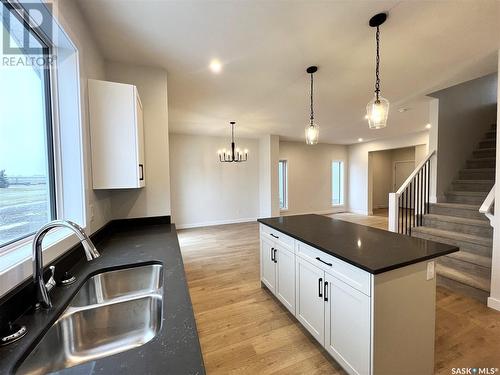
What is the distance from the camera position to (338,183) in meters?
8.37

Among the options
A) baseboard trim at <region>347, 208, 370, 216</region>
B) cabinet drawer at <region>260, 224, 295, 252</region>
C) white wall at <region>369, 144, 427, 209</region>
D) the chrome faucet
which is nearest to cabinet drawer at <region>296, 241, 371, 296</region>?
cabinet drawer at <region>260, 224, 295, 252</region>

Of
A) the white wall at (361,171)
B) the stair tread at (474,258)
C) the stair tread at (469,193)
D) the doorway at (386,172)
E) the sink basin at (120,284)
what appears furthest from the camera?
the doorway at (386,172)

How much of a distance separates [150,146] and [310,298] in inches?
90.3

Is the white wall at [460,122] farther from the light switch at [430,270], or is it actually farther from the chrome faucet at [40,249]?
the chrome faucet at [40,249]

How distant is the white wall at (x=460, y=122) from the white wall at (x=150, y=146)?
424 centimetres

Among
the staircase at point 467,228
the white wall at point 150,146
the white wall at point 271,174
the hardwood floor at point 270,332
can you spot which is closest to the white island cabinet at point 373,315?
the hardwood floor at point 270,332

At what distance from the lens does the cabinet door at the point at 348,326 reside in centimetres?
130

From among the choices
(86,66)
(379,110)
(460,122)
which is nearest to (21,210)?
(86,66)

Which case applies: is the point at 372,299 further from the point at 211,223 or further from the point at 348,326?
the point at 211,223

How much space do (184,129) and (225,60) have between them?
11.4 feet

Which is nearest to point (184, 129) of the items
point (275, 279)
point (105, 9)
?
point (105, 9)

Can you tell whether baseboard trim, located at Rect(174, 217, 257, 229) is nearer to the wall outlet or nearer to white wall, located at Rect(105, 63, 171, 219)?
white wall, located at Rect(105, 63, 171, 219)

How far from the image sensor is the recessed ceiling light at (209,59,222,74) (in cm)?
239

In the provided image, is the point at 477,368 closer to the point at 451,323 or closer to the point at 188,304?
the point at 451,323
